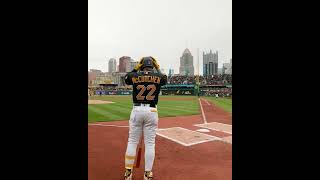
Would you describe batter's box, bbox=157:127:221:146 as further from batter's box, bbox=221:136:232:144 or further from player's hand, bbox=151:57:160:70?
player's hand, bbox=151:57:160:70

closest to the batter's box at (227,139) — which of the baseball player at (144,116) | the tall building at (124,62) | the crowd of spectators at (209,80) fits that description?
the baseball player at (144,116)

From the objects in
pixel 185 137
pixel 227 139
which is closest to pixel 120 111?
pixel 185 137

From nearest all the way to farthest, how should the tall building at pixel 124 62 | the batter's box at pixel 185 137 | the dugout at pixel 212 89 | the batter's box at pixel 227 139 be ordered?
the batter's box at pixel 185 137 → the batter's box at pixel 227 139 → the dugout at pixel 212 89 → the tall building at pixel 124 62

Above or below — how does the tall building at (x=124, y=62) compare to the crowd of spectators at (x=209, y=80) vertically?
above

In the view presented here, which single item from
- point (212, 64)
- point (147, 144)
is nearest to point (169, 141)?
point (147, 144)

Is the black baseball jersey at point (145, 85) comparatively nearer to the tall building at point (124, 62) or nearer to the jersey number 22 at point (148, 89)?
the jersey number 22 at point (148, 89)

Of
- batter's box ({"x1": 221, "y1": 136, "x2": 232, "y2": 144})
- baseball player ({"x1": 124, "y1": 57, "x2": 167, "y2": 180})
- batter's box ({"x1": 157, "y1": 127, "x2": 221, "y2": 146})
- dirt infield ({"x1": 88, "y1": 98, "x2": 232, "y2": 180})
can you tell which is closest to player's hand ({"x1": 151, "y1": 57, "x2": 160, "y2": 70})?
baseball player ({"x1": 124, "y1": 57, "x2": 167, "y2": 180})

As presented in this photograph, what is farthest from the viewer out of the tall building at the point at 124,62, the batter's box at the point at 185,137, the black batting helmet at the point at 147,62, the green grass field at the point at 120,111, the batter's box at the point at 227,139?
the tall building at the point at 124,62

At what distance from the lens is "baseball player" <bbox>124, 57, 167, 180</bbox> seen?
3.80 m

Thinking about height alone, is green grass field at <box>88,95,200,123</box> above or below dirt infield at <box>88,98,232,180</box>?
below

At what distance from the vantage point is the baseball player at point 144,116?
3797 millimetres
